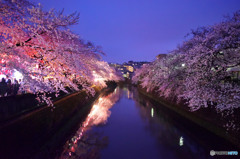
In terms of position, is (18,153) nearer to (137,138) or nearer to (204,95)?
(137,138)

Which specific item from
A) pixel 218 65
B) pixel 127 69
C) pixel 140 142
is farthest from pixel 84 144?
pixel 127 69

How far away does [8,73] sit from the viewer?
14.1 ft

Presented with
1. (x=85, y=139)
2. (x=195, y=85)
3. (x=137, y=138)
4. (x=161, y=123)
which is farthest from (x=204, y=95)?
(x=85, y=139)

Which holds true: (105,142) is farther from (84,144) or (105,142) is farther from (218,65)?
(218,65)

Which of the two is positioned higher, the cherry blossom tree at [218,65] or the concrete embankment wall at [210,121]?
the cherry blossom tree at [218,65]

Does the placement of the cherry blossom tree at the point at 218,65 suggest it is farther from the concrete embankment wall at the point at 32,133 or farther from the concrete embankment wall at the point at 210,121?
the concrete embankment wall at the point at 32,133

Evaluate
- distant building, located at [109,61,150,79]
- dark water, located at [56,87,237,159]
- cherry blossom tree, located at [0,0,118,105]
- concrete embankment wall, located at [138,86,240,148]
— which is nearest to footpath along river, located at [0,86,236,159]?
dark water, located at [56,87,237,159]

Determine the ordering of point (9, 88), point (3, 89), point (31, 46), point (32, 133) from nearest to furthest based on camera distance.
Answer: point (31, 46), point (32, 133), point (3, 89), point (9, 88)

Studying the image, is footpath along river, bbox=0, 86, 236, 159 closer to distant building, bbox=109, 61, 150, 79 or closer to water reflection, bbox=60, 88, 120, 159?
water reflection, bbox=60, 88, 120, 159

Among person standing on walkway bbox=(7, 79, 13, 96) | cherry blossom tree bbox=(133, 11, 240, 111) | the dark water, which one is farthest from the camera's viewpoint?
person standing on walkway bbox=(7, 79, 13, 96)

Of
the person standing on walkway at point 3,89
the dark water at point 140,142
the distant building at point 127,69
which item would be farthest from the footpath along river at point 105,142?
the distant building at point 127,69

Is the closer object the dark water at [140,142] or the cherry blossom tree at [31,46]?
the cherry blossom tree at [31,46]

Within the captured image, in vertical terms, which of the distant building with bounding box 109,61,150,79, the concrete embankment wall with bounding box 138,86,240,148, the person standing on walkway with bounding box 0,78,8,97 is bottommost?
the concrete embankment wall with bounding box 138,86,240,148

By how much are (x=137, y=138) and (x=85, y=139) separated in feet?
10.2
